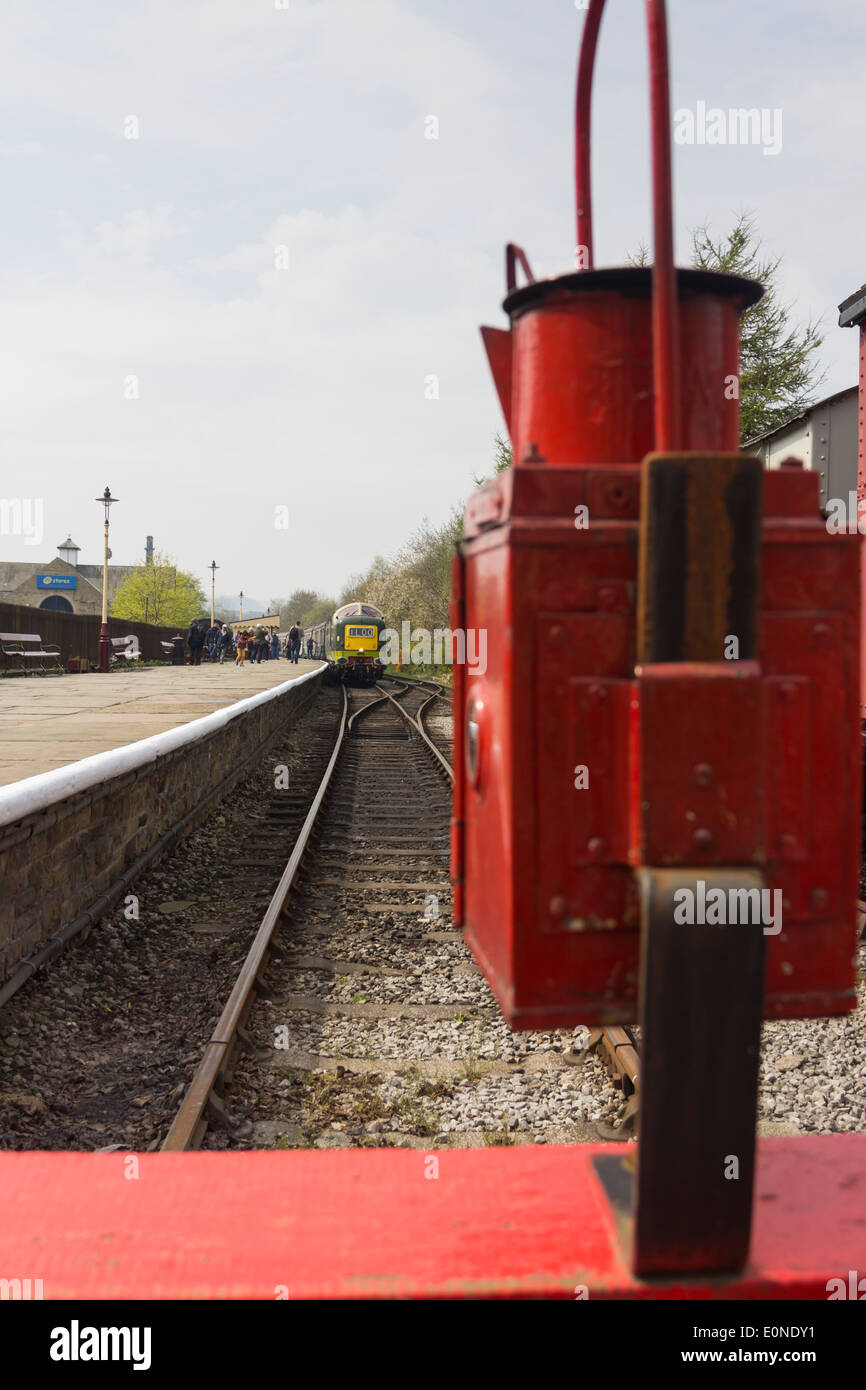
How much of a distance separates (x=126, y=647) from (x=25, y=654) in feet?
32.1

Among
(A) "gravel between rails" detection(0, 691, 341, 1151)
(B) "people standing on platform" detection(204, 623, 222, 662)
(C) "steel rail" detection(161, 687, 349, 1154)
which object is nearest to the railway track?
(C) "steel rail" detection(161, 687, 349, 1154)

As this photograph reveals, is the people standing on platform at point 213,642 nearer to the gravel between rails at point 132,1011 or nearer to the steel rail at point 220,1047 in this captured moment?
the gravel between rails at point 132,1011

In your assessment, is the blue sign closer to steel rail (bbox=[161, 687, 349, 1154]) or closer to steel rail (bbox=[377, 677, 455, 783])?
steel rail (bbox=[377, 677, 455, 783])

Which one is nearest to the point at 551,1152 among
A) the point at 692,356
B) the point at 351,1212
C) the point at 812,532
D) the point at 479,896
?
the point at 351,1212

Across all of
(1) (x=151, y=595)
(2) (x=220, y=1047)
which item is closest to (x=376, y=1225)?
(2) (x=220, y=1047)

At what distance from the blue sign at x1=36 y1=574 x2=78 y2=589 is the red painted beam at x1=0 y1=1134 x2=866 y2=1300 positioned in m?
86.0

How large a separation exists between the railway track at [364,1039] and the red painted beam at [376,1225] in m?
1.80

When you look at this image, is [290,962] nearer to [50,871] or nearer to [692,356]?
[50,871]

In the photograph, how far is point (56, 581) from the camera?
81938 mm

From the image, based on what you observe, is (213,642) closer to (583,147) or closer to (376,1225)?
(583,147)

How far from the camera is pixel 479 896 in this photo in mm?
1487

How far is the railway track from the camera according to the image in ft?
11.7

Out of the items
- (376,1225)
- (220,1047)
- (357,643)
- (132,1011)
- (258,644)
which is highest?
(258,644)
